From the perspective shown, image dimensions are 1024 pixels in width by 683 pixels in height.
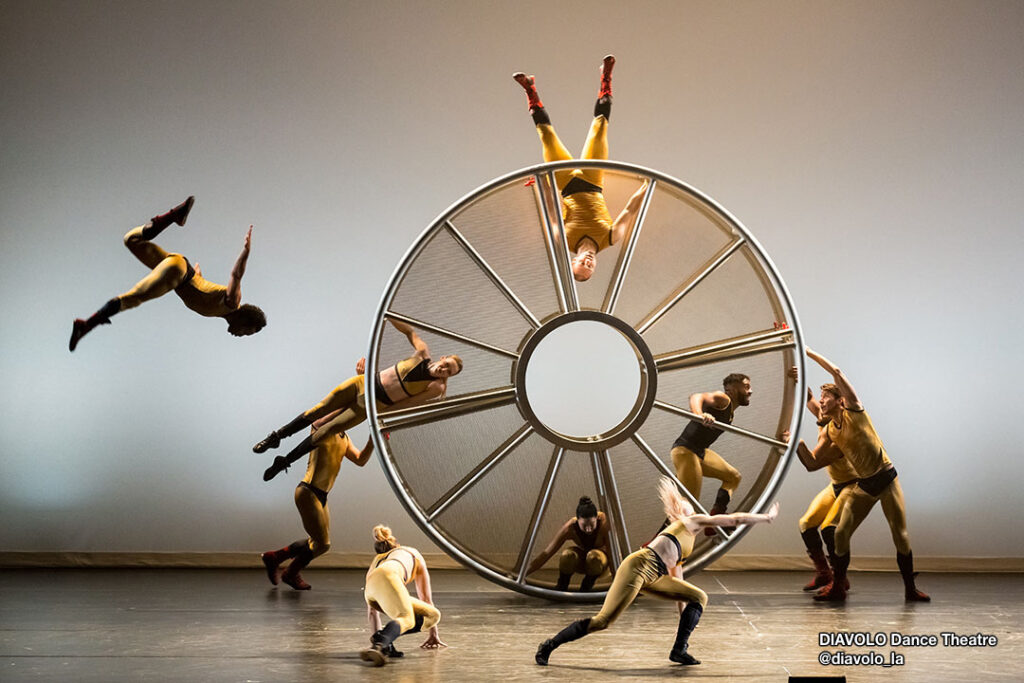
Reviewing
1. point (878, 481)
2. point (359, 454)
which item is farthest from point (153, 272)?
point (878, 481)

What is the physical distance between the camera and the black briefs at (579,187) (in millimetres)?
4648

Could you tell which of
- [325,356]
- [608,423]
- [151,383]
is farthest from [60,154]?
[608,423]

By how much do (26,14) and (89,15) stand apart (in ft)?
1.20

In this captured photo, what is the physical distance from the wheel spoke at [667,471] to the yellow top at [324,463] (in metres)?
1.61

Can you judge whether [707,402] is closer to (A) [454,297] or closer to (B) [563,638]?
(A) [454,297]

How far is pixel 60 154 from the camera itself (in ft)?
20.1

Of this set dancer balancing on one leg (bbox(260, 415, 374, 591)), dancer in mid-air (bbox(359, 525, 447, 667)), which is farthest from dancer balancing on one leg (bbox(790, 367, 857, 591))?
dancer balancing on one leg (bbox(260, 415, 374, 591))

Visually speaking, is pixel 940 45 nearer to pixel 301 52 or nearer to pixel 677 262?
pixel 677 262

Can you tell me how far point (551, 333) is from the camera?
15.0 ft

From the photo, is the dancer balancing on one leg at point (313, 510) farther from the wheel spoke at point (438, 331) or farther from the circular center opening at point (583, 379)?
the circular center opening at point (583, 379)

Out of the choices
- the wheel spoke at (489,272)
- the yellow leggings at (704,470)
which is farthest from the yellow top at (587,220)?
the yellow leggings at (704,470)

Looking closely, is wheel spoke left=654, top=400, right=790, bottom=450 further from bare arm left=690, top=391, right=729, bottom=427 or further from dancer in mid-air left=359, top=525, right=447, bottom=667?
dancer in mid-air left=359, top=525, right=447, bottom=667

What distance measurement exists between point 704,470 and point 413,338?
54.9 inches

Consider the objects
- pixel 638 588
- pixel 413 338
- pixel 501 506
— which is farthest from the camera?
pixel 501 506
